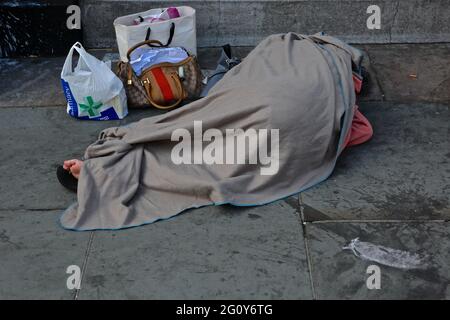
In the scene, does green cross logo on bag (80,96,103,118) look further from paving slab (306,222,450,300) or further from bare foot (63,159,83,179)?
paving slab (306,222,450,300)

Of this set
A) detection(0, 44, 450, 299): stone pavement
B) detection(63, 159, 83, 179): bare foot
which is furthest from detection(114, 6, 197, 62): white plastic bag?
detection(63, 159, 83, 179): bare foot

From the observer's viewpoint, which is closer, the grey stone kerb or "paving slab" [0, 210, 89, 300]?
"paving slab" [0, 210, 89, 300]

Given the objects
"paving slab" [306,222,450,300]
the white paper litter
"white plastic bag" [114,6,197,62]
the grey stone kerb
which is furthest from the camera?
the grey stone kerb

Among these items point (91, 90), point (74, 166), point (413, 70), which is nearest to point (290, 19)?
point (413, 70)

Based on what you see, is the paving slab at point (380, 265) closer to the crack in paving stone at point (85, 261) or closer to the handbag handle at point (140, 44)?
the crack in paving stone at point (85, 261)

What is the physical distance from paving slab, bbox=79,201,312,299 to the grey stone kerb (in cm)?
231

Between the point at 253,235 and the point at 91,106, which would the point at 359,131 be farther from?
the point at 91,106

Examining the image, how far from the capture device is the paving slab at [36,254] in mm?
2590

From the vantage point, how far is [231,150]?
314 centimetres

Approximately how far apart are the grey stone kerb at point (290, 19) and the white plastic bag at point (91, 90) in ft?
3.64

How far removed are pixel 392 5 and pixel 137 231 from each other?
3107mm

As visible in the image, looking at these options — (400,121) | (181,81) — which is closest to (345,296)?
(400,121)

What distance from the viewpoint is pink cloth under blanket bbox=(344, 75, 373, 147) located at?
140 inches

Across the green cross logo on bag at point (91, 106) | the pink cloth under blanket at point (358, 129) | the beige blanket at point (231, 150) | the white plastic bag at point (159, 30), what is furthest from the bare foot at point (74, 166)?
the pink cloth under blanket at point (358, 129)
